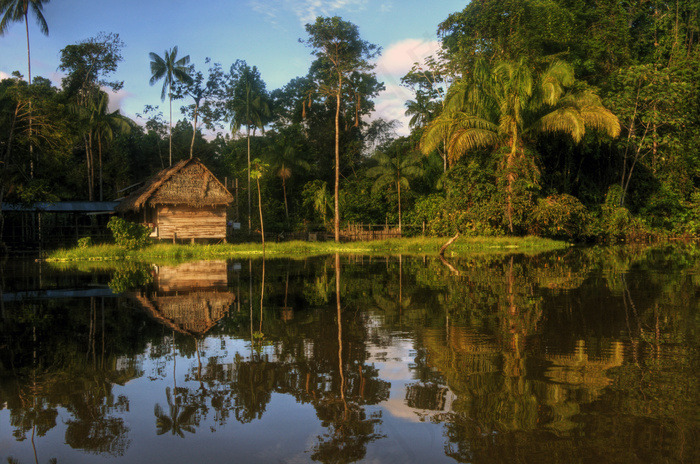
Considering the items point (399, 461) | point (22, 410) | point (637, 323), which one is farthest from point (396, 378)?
point (637, 323)

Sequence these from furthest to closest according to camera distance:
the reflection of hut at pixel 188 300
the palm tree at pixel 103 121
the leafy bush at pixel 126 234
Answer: the palm tree at pixel 103 121 → the leafy bush at pixel 126 234 → the reflection of hut at pixel 188 300

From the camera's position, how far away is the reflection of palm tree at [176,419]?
409 centimetres

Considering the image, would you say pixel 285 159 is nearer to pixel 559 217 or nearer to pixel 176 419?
pixel 559 217

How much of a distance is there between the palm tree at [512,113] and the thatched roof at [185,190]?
1171 centimetres

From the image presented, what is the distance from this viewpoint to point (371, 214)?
37.8 metres

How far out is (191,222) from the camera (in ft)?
101

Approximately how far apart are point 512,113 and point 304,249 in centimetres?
1245

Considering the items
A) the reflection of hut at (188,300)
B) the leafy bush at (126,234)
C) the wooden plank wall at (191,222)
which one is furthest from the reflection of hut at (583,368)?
the wooden plank wall at (191,222)

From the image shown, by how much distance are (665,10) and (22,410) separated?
43.5 metres

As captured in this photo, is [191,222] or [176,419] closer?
[176,419]

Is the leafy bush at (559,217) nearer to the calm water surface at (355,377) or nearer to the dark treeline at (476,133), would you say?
the dark treeline at (476,133)

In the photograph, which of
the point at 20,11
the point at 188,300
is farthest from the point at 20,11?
the point at 188,300

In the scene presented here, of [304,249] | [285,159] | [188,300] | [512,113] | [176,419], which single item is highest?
[512,113]

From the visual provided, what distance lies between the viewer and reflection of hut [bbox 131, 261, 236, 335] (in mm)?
8383
